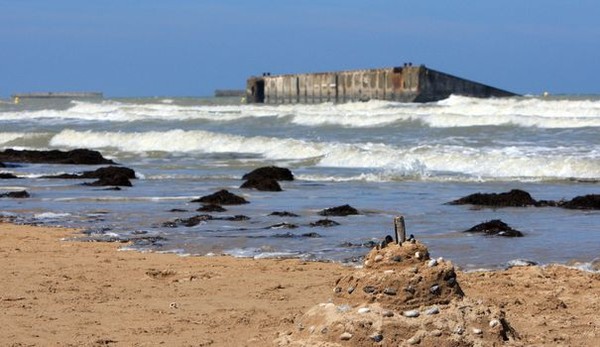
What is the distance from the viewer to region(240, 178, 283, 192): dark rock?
16.1 m

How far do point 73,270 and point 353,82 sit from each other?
176ft

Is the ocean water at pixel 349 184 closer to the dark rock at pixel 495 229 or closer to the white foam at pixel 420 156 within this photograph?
the white foam at pixel 420 156

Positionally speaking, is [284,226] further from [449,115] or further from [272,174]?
[449,115]

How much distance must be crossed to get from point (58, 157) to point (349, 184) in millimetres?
8496

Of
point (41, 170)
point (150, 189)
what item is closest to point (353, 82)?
point (41, 170)

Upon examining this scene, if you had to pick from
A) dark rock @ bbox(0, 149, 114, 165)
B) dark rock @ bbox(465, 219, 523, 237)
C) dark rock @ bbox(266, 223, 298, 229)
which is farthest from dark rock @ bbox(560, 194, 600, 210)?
dark rock @ bbox(0, 149, 114, 165)

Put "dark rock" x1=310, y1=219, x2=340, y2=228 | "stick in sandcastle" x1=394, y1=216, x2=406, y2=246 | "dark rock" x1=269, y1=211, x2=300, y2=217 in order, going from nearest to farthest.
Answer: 1. "stick in sandcastle" x1=394, y1=216, x2=406, y2=246
2. "dark rock" x1=310, y1=219, x2=340, y2=228
3. "dark rock" x1=269, y1=211, x2=300, y2=217

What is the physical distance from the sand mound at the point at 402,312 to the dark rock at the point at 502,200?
25.1 ft

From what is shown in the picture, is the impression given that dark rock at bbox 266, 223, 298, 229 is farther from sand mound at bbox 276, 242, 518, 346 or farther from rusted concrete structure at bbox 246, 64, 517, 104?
rusted concrete structure at bbox 246, 64, 517, 104

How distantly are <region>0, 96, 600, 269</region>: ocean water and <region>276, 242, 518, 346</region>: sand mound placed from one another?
3025 mm

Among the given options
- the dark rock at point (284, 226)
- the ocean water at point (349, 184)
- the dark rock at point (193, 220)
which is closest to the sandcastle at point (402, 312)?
the ocean water at point (349, 184)

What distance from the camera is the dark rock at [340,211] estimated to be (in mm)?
12539

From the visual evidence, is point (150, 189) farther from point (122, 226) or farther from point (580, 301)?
point (580, 301)

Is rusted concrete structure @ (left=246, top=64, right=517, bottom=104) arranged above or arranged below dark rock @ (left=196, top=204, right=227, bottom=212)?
above
